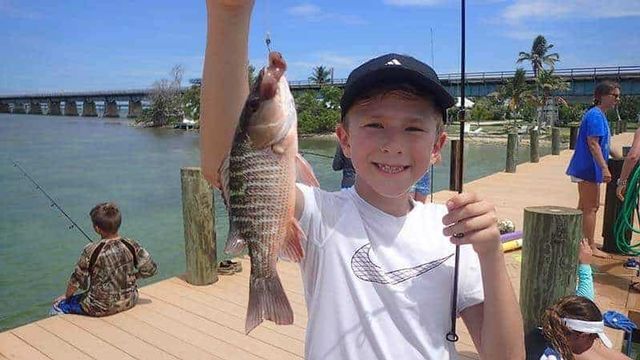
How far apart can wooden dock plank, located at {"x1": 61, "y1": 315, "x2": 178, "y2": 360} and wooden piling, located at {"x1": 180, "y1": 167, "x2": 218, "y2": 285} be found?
1.00m

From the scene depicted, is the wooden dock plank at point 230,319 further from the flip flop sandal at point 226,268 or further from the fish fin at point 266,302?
the fish fin at point 266,302

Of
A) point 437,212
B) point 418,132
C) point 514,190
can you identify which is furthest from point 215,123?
point 514,190

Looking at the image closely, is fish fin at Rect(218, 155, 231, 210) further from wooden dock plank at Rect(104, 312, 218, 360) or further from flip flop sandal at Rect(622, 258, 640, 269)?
flip flop sandal at Rect(622, 258, 640, 269)

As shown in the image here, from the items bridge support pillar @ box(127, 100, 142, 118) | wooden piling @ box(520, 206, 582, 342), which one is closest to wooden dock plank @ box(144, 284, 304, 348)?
wooden piling @ box(520, 206, 582, 342)

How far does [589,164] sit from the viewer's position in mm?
5121

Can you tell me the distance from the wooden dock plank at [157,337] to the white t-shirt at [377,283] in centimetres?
246

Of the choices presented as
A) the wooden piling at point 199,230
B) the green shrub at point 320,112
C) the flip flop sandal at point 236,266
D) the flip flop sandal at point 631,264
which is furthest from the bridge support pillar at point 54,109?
the flip flop sandal at point 631,264

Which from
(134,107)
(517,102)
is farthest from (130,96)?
Answer: (517,102)

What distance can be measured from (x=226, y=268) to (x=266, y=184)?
408 centimetres

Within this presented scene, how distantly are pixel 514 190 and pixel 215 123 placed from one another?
974cm

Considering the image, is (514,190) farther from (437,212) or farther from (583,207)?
(437,212)

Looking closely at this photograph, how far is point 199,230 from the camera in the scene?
484cm

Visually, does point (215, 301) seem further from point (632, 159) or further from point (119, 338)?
point (632, 159)

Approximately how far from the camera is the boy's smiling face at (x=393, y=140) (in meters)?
1.34
